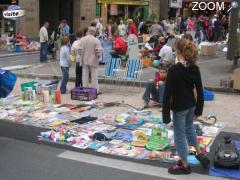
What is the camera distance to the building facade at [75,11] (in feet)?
98.6

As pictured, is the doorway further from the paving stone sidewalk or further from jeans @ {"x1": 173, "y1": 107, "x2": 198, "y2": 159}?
jeans @ {"x1": 173, "y1": 107, "x2": 198, "y2": 159}

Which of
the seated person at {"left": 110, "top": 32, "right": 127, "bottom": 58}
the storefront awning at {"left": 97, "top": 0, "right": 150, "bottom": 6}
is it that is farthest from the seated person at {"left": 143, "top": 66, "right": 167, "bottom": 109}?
the storefront awning at {"left": 97, "top": 0, "right": 150, "bottom": 6}

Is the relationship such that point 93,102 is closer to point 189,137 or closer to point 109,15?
point 189,137

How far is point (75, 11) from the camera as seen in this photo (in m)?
34.7

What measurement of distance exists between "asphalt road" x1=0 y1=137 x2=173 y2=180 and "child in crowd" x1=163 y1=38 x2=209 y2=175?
544 mm

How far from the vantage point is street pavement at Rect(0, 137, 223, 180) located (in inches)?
247

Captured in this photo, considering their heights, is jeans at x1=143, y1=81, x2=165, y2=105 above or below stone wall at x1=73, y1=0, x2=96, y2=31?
below

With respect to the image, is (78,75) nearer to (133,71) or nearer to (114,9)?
(133,71)

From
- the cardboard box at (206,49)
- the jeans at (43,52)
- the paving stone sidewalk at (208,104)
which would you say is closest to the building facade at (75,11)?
the jeans at (43,52)

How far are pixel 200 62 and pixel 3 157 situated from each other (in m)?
12.9

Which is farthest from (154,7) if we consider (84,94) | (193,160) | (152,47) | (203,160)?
(203,160)

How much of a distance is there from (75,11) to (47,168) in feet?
95.1

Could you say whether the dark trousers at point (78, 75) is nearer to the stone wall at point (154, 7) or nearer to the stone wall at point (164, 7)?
the stone wall at point (154, 7)

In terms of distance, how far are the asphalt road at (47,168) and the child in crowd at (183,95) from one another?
1.78 feet
